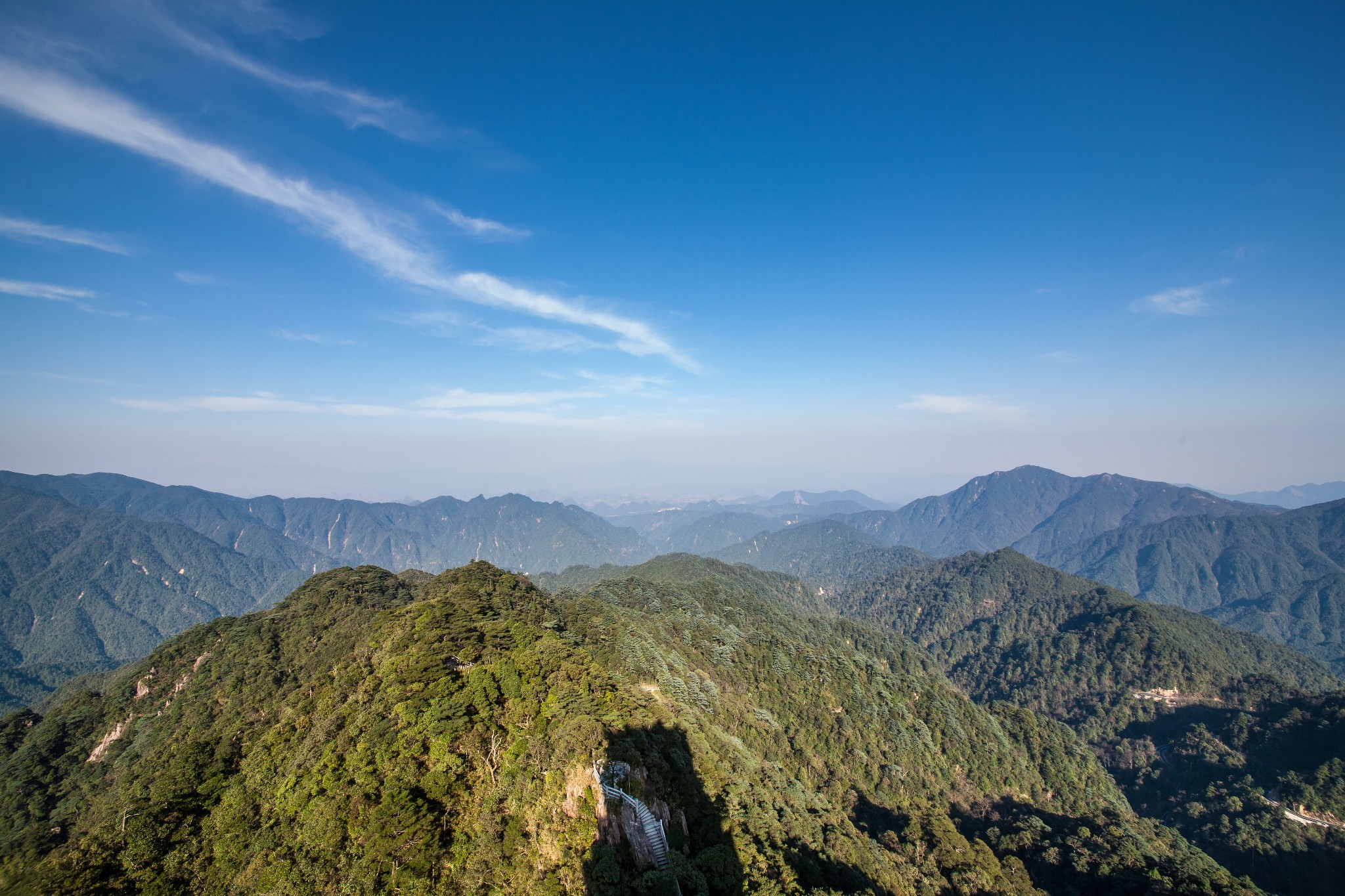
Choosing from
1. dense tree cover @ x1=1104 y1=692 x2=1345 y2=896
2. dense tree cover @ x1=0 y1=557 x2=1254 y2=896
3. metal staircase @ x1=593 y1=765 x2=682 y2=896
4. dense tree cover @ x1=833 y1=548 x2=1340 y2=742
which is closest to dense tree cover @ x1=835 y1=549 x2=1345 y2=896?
dense tree cover @ x1=1104 y1=692 x2=1345 y2=896

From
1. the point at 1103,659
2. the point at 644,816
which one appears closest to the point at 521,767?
the point at 644,816

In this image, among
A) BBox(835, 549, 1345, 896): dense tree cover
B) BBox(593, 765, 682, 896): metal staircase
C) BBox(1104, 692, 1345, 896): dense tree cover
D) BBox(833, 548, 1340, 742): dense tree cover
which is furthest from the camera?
BBox(833, 548, 1340, 742): dense tree cover

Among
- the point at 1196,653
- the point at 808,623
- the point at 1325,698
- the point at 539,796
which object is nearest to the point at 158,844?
the point at 539,796

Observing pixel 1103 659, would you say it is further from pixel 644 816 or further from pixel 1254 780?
pixel 644 816

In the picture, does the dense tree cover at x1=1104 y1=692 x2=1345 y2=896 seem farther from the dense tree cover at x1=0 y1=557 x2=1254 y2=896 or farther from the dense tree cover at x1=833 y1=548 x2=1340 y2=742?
the dense tree cover at x1=0 y1=557 x2=1254 y2=896

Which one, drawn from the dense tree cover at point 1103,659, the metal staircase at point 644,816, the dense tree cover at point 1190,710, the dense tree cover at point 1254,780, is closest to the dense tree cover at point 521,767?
the metal staircase at point 644,816

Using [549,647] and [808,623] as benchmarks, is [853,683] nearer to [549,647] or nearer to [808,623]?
[808,623]

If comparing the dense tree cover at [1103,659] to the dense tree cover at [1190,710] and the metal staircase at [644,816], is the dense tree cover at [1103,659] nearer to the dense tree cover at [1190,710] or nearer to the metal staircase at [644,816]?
the dense tree cover at [1190,710]

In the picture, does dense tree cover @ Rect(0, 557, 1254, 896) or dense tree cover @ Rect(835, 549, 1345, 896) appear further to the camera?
dense tree cover @ Rect(835, 549, 1345, 896)
